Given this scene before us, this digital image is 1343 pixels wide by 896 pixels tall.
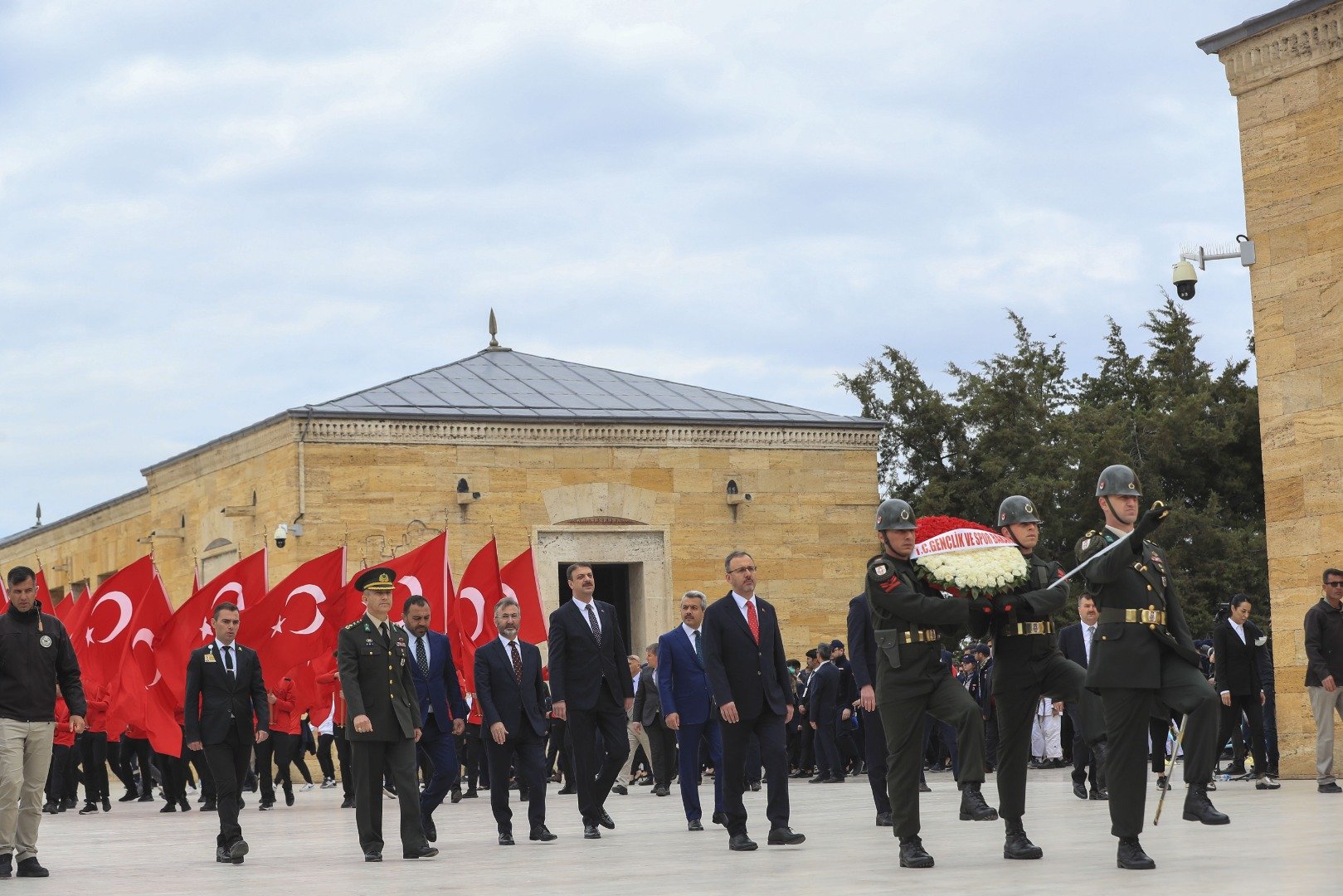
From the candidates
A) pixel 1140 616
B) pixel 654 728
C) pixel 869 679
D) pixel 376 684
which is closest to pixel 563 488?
pixel 654 728

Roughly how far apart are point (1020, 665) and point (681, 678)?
Answer: 562 centimetres

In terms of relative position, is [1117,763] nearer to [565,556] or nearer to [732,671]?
[732,671]

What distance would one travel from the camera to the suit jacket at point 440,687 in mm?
14836

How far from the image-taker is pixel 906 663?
1075 centimetres

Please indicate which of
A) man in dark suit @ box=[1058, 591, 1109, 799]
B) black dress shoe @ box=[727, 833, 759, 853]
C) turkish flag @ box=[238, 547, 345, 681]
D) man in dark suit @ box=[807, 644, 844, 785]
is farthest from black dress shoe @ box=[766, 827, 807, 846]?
man in dark suit @ box=[807, 644, 844, 785]

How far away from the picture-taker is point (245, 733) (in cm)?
1455

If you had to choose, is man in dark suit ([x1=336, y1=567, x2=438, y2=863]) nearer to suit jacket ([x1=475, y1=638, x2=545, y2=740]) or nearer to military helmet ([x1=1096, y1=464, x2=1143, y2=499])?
suit jacket ([x1=475, y1=638, x2=545, y2=740])

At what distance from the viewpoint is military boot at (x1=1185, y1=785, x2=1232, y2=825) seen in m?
12.2

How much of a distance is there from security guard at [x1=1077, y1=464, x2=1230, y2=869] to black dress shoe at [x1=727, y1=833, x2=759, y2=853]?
2.91 m

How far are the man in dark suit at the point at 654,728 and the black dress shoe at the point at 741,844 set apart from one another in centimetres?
970

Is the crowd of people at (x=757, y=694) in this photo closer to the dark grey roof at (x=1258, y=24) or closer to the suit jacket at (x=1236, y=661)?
the suit jacket at (x=1236, y=661)

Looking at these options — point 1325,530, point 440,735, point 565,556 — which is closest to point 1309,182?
point 1325,530

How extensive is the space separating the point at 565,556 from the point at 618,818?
1485cm

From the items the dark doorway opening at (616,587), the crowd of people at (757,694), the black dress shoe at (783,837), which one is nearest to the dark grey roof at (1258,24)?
the crowd of people at (757,694)
